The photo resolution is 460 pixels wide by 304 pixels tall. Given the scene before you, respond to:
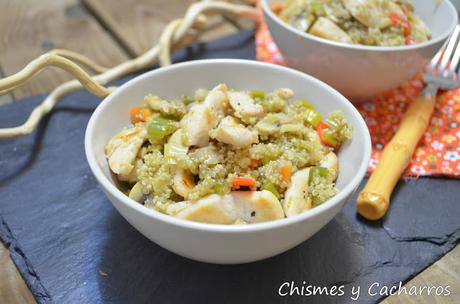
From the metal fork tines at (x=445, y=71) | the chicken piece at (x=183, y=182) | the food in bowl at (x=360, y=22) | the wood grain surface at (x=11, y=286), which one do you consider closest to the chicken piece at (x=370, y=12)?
the food in bowl at (x=360, y=22)

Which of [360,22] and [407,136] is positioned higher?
[360,22]

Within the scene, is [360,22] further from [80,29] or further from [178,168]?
[80,29]

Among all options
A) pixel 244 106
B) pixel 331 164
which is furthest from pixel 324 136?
pixel 244 106

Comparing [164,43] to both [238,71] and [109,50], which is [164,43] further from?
[238,71]

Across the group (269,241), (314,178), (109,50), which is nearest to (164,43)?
(109,50)

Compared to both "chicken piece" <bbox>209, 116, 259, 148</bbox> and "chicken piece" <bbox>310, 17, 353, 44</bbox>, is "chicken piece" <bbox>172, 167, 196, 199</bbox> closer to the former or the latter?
"chicken piece" <bbox>209, 116, 259, 148</bbox>

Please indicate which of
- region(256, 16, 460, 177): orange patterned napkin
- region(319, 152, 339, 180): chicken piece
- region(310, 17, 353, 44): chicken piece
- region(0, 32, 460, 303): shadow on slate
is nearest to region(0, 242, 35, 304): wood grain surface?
region(0, 32, 460, 303): shadow on slate

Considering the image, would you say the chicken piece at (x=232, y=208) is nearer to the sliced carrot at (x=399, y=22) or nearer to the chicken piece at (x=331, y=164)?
the chicken piece at (x=331, y=164)
